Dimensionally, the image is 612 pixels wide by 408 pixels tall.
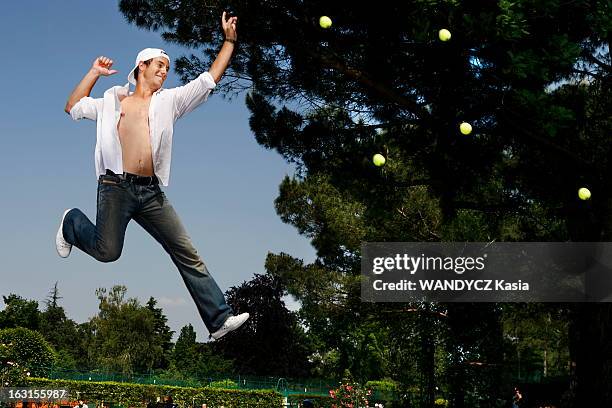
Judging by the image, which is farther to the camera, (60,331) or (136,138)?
(60,331)

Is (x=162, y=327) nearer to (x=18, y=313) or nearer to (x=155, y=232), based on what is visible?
(x=18, y=313)

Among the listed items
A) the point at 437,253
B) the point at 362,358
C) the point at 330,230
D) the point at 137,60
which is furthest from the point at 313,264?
the point at 137,60

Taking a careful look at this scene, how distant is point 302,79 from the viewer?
37.4 feet

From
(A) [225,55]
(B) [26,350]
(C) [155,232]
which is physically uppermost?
(A) [225,55]

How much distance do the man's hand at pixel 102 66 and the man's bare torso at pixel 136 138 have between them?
329 mm

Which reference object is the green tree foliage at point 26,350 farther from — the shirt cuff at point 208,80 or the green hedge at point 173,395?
the shirt cuff at point 208,80

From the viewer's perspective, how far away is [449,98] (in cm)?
1038

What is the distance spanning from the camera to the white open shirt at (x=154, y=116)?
3805 mm

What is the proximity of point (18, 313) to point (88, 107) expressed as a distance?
56.3 metres

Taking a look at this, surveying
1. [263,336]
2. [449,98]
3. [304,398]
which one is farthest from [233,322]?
[263,336]

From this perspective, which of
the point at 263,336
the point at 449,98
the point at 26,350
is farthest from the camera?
the point at 263,336

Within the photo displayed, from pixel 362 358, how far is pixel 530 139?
37.0 meters

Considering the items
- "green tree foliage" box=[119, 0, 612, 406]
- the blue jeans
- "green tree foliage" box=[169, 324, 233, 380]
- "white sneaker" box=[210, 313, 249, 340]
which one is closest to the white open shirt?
the blue jeans

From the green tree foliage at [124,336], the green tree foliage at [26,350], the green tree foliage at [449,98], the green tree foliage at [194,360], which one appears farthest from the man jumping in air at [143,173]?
the green tree foliage at [124,336]
